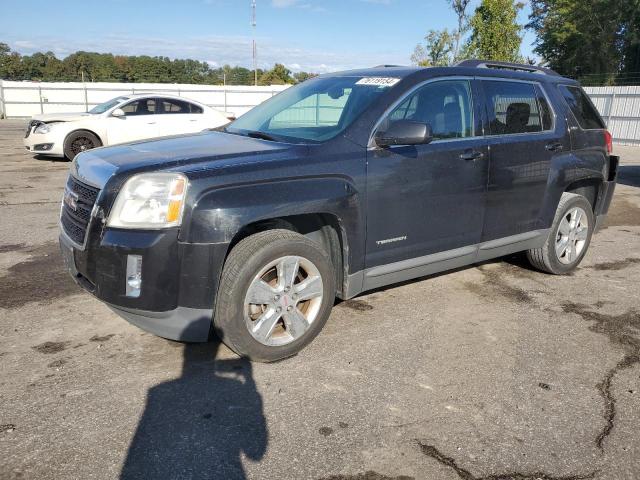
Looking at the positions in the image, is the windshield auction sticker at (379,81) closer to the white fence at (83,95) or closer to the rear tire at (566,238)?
the rear tire at (566,238)

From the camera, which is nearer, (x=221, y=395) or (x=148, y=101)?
(x=221, y=395)

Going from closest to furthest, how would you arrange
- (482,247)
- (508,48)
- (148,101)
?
1. (482,247)
2. (148,101)
3. (508,48)

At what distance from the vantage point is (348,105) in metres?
3.79

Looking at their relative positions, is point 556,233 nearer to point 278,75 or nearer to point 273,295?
point 273,295

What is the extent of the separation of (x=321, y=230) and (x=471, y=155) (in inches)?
52.3

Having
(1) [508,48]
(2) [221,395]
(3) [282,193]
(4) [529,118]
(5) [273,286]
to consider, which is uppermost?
(1) [508,48]

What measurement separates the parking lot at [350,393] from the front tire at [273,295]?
168 mm

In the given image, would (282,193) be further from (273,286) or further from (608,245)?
(608,245)

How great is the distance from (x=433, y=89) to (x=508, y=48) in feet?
68.5

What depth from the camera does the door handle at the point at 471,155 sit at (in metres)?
3.93

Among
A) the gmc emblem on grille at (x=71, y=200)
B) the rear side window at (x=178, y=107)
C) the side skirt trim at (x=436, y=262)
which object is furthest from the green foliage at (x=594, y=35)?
the gmc emblem on grille at (x=71, y=200)

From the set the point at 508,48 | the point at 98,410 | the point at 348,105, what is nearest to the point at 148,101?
the point at 348,105

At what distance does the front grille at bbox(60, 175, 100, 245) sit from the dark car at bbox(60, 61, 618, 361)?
0.02 metres

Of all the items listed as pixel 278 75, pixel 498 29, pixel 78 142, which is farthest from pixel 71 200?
pixel 278 75
